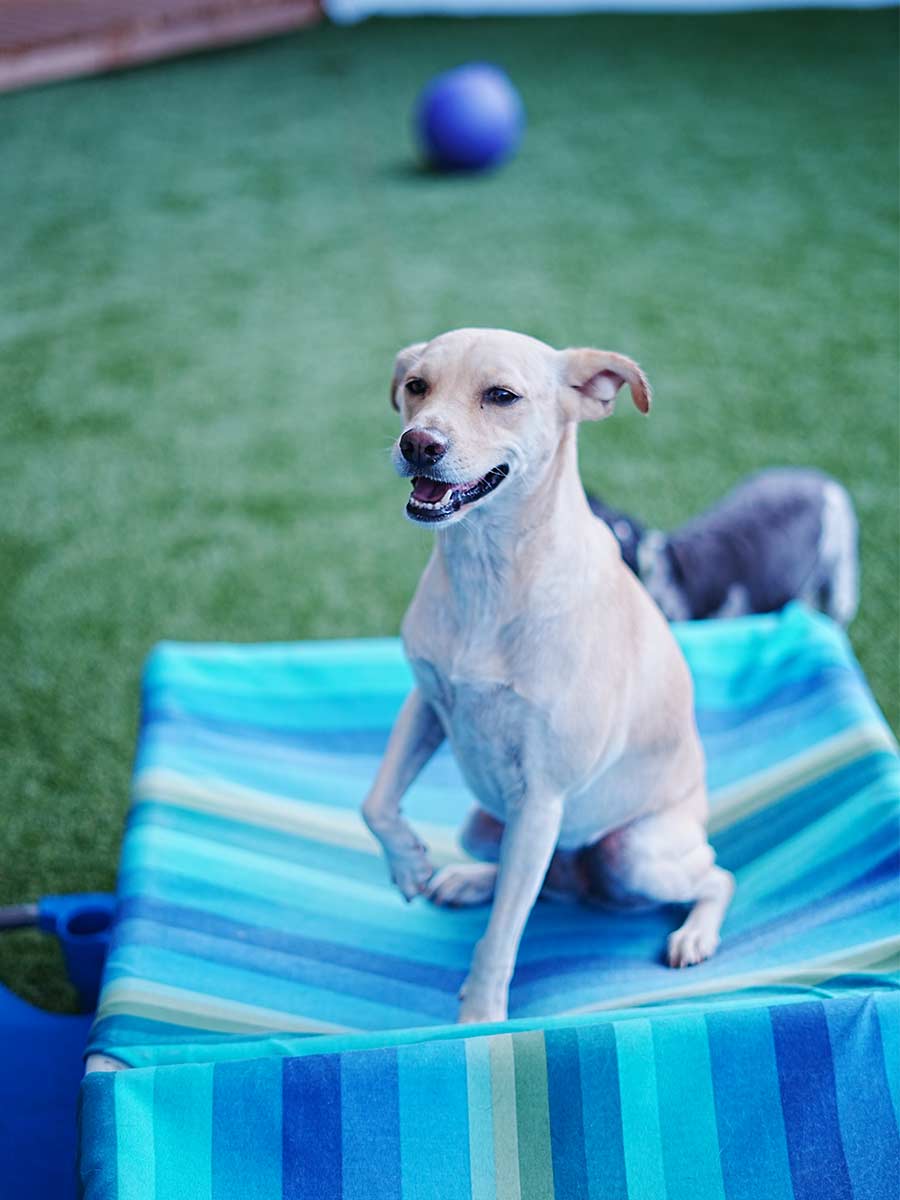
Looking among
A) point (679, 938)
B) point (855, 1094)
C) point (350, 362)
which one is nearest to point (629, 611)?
point (679, 938)

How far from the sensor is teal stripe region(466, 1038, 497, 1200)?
1645mm

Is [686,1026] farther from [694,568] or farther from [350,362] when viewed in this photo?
[350,362]

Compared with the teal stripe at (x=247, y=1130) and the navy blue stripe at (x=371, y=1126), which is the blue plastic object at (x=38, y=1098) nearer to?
the teal stripe at (x=247, y=1130)

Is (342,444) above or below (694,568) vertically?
below

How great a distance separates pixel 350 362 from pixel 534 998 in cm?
345

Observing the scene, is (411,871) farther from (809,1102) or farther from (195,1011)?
(809,1102)

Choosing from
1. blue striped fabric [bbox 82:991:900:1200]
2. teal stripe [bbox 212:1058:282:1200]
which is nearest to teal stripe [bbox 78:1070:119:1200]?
blue striped fabric [bbox 82:991:900:1200]

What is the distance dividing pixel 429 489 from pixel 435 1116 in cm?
85

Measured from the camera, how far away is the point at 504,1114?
1.67 metres

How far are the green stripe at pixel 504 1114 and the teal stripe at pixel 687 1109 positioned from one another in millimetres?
199

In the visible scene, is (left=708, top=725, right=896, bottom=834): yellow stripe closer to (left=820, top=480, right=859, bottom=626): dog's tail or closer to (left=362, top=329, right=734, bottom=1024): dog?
(left=362, top=329, right=734, bottom=1024): dog

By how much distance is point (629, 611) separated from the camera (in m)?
1.95

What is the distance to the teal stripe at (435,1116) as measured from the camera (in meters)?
1.64

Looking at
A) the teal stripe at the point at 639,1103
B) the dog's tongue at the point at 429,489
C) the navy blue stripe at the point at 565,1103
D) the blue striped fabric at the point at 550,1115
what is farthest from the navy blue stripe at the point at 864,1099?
the dog's tongue at the point at 429,489
